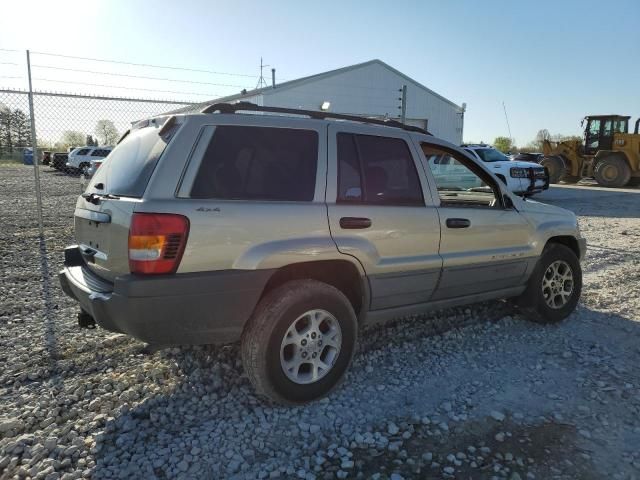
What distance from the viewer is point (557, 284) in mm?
4793

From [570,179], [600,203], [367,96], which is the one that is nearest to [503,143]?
[570,179]

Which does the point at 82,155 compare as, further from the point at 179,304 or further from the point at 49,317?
the point at 179,304

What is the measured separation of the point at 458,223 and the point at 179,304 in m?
2.29

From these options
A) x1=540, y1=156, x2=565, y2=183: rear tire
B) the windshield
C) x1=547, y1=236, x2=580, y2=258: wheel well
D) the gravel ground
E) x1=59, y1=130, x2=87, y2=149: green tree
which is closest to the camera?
the gravel ground

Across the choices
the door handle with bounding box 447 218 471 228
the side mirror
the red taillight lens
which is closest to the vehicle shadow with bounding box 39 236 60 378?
the red taillight lens

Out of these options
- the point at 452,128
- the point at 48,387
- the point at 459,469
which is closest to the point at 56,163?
the point at 452,128

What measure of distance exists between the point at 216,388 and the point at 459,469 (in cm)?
169

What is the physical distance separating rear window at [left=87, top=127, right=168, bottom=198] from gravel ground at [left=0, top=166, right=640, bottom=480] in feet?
3.81

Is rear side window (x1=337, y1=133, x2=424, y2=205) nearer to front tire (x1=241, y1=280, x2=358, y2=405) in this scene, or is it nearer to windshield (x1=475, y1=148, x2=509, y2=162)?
front tire (x1=241, y1=280, x2=358, y2=405)

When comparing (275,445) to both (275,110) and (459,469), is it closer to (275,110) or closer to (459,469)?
(459,469)

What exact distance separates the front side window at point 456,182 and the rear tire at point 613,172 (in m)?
21.5

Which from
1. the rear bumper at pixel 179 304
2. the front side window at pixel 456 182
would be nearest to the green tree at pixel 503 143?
the front side window at pixel 456 182

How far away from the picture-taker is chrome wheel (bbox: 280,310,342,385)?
123 inches

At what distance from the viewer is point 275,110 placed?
Result: 3.38 m
